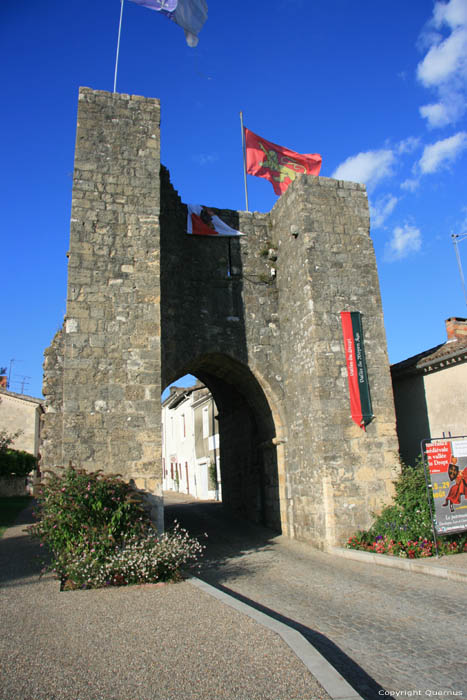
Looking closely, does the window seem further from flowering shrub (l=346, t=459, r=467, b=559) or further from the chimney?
flowering shrub (l=346, t=459, r=467, b=559)

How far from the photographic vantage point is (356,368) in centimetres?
886

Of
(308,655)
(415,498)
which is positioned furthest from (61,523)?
(415,498)

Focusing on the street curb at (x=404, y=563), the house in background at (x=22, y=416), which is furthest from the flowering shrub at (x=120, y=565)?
the house in background at (x=22, y=416)

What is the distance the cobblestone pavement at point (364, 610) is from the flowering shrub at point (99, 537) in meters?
0.87

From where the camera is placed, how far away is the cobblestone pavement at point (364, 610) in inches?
128

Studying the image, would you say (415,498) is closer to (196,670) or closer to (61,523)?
(61,523)

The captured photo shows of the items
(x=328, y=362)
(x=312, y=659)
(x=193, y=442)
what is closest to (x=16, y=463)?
(x=193, y=442)

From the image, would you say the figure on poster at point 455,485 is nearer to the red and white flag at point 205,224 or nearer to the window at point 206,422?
the red and white flag at point 205,224

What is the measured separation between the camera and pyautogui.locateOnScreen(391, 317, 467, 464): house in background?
29.5 ft

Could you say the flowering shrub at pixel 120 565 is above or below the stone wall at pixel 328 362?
below

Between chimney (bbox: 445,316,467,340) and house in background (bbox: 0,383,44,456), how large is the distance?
20.8 metres

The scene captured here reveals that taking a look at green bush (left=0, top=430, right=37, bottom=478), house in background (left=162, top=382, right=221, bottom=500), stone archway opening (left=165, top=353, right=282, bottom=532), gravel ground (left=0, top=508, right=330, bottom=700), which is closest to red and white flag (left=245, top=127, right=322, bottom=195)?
stone archway opening (left=165, top=353, right=282, bottom=532)

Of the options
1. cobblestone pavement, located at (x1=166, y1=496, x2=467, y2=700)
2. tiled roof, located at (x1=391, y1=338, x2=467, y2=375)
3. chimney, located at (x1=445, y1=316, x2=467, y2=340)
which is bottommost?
cobblestone pavement, located at (x1=166, y1=496, x2=467, y2=700)

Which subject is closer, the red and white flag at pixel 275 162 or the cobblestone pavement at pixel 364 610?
the cobblestone pavement at pixel 364 610
